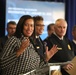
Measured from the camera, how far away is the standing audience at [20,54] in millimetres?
2305

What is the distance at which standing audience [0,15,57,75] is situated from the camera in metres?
2.30

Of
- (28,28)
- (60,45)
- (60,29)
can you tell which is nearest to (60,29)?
(60,29)

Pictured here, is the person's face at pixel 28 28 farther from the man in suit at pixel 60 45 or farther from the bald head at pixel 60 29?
the bald head at pixel 60 29

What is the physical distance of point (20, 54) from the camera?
2.36 m

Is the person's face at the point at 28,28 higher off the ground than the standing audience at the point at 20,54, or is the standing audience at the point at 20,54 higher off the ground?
the person's face at the point at 28,28

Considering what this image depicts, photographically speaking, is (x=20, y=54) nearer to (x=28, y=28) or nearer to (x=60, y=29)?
(x=28, y=28)

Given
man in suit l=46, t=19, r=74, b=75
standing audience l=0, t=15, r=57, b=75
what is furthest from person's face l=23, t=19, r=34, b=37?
man in suit l=46, t=19, r=74, b=75

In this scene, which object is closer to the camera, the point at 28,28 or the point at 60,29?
the point at 28,28

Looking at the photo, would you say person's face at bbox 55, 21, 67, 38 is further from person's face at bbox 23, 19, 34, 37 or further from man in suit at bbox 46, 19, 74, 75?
person's face at bbox 23, 19, 34, 37

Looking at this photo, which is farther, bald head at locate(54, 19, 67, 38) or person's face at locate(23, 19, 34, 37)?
bald head at locate(54, 19, 67, 38)

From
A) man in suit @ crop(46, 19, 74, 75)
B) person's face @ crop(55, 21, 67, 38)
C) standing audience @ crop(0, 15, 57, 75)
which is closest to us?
standing audience @ crop(0, 15, 57, 75)

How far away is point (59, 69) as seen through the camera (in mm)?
2848

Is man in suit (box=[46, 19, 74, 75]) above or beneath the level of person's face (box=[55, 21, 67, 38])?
beneath

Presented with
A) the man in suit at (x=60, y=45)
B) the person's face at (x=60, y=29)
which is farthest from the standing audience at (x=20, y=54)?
the person's face at (x=60, y=29)
